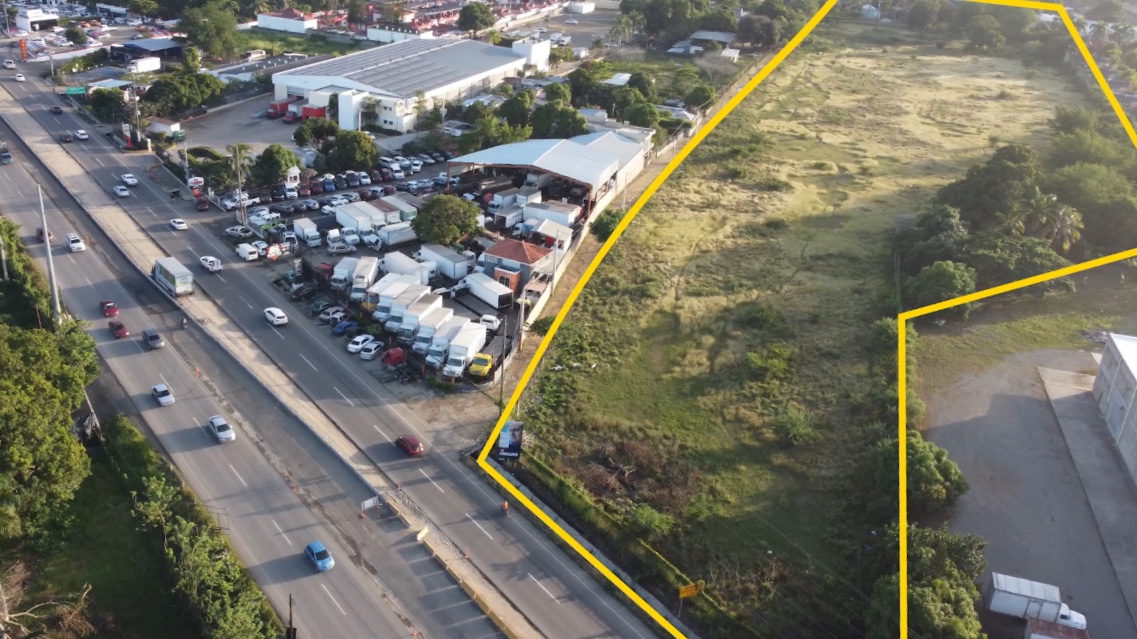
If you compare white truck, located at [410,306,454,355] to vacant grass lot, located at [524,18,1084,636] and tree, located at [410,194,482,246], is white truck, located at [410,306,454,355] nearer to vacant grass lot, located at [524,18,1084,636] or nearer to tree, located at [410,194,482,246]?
vacant grass lot, located at [524,18,1084,636]

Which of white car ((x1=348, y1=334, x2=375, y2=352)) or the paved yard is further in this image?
white car ((x1=348, y1=334, x2=375, y2=352))

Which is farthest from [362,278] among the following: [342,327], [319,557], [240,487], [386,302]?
[319,557]

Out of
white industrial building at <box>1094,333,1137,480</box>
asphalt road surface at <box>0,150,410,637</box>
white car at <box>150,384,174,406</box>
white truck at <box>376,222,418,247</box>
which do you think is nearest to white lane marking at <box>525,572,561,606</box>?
asphalt road surface at <box>0,150,410,637</box>

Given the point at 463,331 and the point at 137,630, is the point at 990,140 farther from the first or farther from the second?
the point at 137,630

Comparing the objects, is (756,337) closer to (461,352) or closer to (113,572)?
(461,352)

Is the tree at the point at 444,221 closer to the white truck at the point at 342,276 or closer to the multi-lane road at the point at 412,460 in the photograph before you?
the white truck at the point at 342,276

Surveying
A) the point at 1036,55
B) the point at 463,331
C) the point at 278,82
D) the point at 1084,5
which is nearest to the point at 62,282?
the point at 463,331

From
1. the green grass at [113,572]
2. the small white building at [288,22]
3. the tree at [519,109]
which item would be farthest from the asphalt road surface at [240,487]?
the small white building at [288,22]
